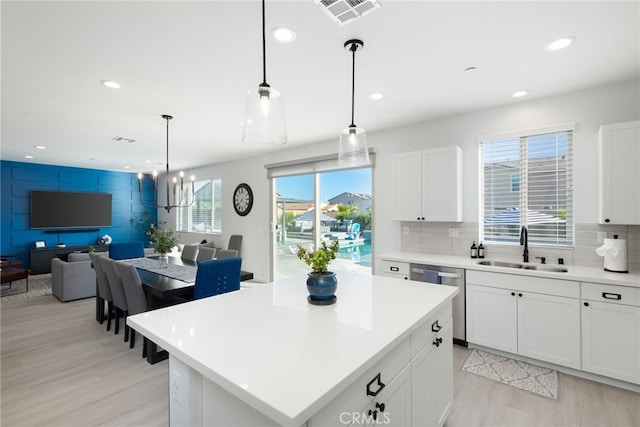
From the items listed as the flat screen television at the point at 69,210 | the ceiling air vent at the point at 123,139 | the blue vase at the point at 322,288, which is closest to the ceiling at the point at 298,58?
the ceiling air vent at the point at 123,139

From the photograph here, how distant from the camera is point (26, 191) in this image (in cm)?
707

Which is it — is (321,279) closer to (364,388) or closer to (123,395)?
(364,388)

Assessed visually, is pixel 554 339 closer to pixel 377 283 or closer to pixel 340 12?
pixel 377 283

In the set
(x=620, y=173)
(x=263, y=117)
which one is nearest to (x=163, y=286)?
(x=263, y=117)

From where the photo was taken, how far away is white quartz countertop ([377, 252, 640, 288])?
95.0 inches

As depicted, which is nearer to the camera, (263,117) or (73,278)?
(263,117)

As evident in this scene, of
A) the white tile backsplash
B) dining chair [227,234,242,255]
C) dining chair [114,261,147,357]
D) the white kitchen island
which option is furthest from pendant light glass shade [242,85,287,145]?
dining chair [227,234,242,255]

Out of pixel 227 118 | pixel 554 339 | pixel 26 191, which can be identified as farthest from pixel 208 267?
pixel 26 191

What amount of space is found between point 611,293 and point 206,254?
4.36 m

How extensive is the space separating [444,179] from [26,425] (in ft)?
13.9

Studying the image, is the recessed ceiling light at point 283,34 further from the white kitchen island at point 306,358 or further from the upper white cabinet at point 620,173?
the upper white cabinet at point 620,173

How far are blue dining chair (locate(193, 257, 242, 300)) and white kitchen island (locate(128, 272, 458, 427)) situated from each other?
2.91 feet

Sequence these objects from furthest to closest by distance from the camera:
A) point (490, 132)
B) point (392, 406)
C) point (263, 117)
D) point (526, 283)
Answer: point (490, 132), point (526, 283), point (263, 117), point (392, 406)

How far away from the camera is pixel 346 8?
1739mm
